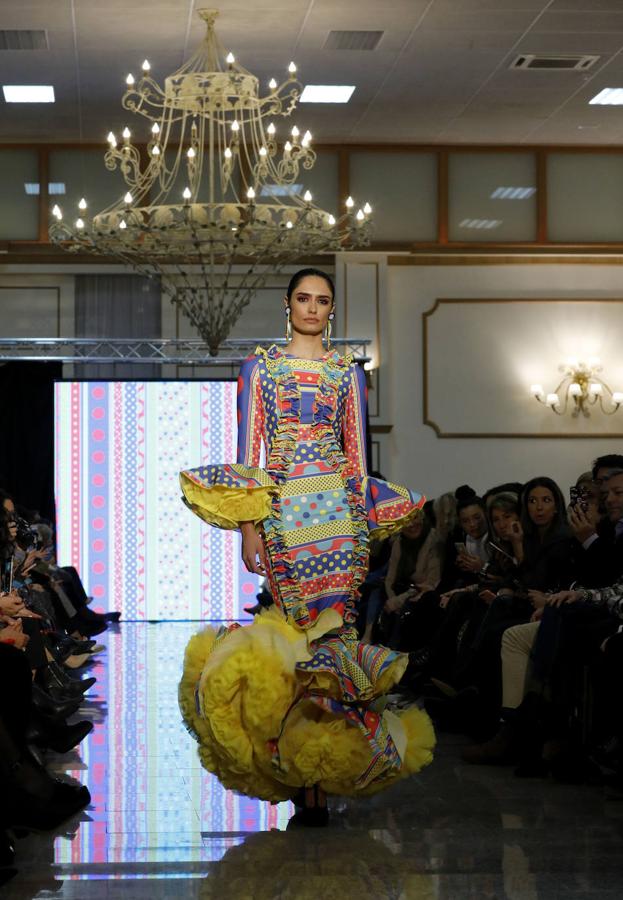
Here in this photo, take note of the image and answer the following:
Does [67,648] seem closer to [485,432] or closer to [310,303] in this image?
[310,303]

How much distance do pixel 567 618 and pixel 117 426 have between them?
700 cm

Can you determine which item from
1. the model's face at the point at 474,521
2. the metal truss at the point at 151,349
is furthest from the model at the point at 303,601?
the metal truss at the point at 151,349

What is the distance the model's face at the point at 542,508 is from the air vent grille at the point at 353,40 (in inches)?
174

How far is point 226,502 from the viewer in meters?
3.57

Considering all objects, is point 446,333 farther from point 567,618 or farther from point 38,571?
point 567,618

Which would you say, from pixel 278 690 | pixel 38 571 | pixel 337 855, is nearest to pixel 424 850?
pixel 337 855

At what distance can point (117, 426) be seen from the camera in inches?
429

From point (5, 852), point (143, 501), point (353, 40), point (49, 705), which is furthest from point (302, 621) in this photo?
point (143, 501)

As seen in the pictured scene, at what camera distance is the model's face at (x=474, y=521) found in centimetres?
670

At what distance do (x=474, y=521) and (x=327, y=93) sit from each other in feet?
15.0

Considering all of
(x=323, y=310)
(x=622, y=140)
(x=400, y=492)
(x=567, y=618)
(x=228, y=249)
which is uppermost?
(x=622, y=140)

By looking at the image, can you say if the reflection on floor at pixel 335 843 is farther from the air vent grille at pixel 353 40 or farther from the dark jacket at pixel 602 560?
the air vent grille at pixel 353 40

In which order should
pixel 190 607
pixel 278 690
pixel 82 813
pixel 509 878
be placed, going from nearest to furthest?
pixel 509 878
pixel 278 690
pixel 82 813
pixel 190 607

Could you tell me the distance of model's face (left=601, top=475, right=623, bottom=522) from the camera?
456 cm
